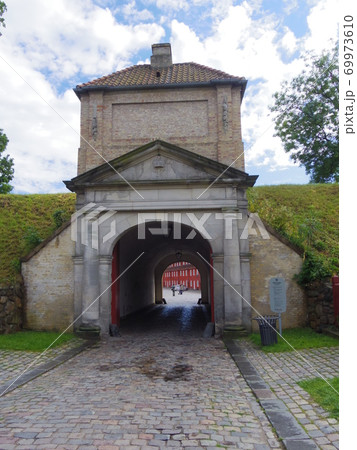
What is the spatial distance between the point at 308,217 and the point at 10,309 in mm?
10998

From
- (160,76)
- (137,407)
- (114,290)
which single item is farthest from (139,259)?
(137,407)

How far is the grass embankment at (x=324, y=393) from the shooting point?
447 centimetres

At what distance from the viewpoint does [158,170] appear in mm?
10844

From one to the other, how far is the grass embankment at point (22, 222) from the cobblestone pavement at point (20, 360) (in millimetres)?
3097

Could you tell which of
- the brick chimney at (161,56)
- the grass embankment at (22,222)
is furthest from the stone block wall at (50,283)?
the brick chimney at (161,56)

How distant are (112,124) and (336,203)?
10.2 m

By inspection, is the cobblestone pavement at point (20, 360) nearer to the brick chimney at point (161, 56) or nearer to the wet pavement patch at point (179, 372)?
the wet pavement patch at point (179, 372)

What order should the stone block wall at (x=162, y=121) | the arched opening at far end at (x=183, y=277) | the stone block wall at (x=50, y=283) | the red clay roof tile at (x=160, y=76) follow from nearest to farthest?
the stone block wall at (x=50, y=283) → the stone block wall at (x=162, y=121) → the red clay roof tile at (x=160, y=76) → the arched opening at far end at (x=183, y=277)

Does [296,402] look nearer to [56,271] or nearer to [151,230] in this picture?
[56,271]

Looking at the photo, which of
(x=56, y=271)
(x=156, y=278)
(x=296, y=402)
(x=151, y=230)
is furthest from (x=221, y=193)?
(x=156, y=278)

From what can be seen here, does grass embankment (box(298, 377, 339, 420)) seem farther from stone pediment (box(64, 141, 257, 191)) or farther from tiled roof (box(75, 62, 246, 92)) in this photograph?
tiled roof (box(75, 62, 246, 92))

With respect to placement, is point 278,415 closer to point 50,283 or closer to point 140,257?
point 50,283

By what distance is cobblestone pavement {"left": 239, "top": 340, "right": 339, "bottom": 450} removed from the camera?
3.95 meters

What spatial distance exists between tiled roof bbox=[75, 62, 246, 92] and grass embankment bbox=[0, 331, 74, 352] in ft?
29.9
